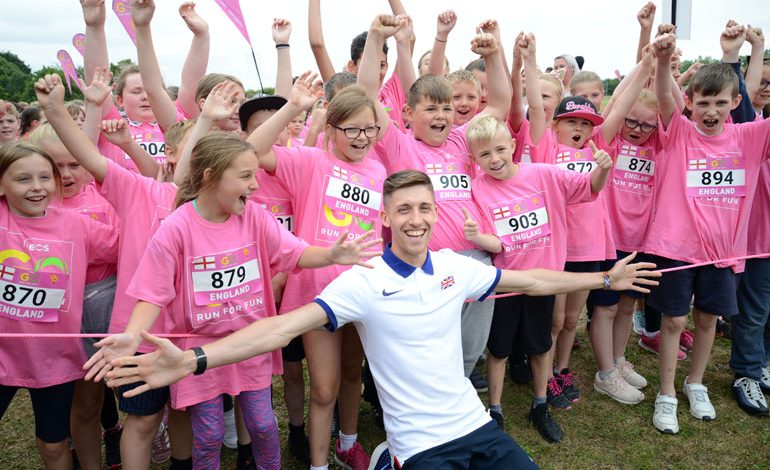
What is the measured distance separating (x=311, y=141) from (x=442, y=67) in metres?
1.30

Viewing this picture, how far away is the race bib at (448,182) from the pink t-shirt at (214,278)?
1067 mm

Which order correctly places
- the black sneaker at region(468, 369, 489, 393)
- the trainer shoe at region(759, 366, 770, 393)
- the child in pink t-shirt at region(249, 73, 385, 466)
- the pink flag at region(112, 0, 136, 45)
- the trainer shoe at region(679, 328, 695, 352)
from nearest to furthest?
the child in pink t-shirt at region(249, 73, 385, 466) → the trainer shoe at region(759, 366, 770, 393) → the black sneaker at region(468, 369, 489, 393) → the pink flag at region(112, 0, 136, 45) → the trainer shoe at region(679, 328, 695, 352)

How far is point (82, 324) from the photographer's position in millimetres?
3080

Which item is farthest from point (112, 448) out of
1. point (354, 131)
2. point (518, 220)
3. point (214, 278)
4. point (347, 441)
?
point (518, 220)

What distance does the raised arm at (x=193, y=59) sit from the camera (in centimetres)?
397

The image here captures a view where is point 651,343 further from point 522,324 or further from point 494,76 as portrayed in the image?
point 494,76

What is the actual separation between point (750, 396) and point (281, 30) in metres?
4.49

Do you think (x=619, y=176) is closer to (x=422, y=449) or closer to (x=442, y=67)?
(x=442, y=67)

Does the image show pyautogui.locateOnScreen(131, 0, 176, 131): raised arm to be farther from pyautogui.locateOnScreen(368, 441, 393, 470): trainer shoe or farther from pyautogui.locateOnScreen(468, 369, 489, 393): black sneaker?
pyautogui.locateOnScreen(468, 369, 489, 393): black sneaker

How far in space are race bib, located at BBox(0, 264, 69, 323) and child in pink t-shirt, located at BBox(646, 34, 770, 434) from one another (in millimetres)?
3736

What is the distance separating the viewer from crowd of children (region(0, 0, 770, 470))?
2.70m

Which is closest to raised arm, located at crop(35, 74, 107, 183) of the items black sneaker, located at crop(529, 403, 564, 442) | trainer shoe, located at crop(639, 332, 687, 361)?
black sneaker, located at crop(529, 403, 564, 442)

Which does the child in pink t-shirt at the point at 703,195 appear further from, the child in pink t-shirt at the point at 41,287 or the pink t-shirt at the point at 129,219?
the child in pink t-shirt at the point at 41,287

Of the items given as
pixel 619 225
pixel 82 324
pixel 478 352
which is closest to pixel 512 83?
pixel 619 225
